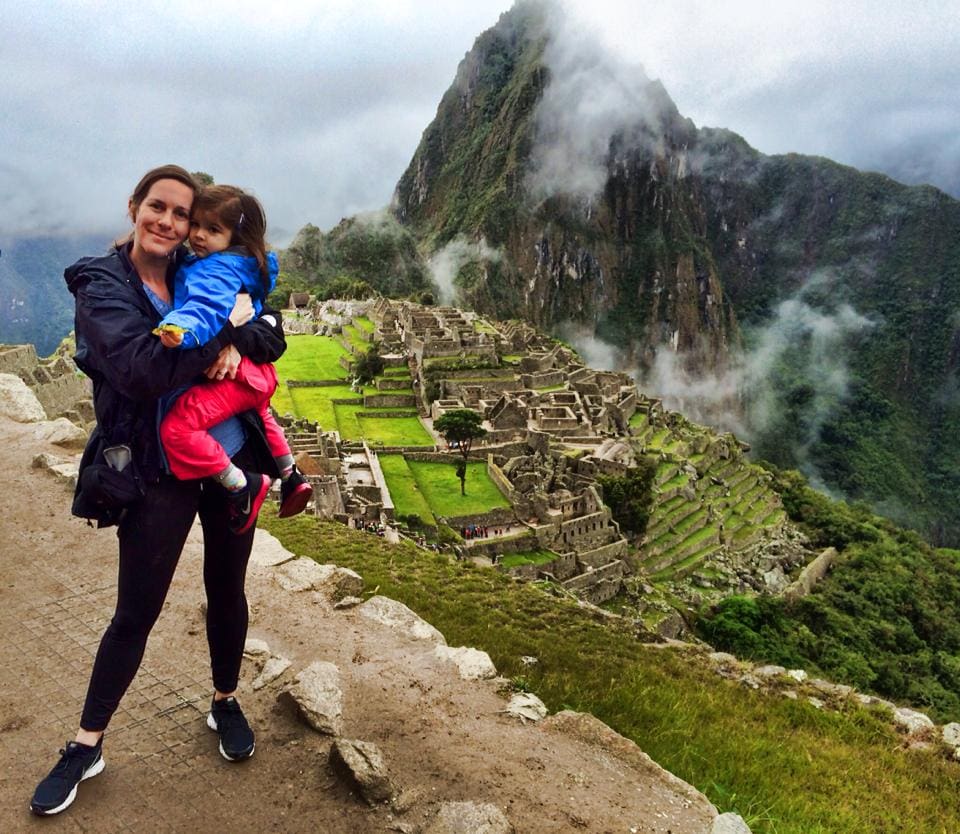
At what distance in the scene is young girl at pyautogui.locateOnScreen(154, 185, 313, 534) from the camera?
2.81 metres

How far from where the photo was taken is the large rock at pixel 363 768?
315 cm

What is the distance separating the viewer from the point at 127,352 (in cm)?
266

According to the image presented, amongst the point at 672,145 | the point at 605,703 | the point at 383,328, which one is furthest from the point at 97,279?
the point at 672,145

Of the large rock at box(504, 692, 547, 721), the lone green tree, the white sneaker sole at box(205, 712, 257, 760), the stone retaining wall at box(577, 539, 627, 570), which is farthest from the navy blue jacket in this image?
the lone green tree

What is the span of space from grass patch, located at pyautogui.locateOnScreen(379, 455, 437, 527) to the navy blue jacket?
1655 cm

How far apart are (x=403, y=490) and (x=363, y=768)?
1894 cm

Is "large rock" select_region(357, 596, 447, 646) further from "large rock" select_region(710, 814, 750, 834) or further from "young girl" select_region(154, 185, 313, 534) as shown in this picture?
"young girl" select_region(154, 185, 313, 534)

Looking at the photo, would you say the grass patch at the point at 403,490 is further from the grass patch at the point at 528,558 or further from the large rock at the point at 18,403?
the large rock at the point at 18,403

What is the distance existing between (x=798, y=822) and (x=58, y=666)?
4244 mm

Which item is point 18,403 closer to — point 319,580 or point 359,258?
point 319,580

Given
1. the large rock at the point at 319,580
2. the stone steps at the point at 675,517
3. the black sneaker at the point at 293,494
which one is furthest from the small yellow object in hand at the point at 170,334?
the stone steps at the point at 675,517

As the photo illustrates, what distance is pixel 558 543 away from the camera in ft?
72.4

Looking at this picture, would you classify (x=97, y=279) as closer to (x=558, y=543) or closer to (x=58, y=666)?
(x=58, y=666)

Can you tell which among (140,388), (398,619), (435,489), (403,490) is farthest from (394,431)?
(140,388)
